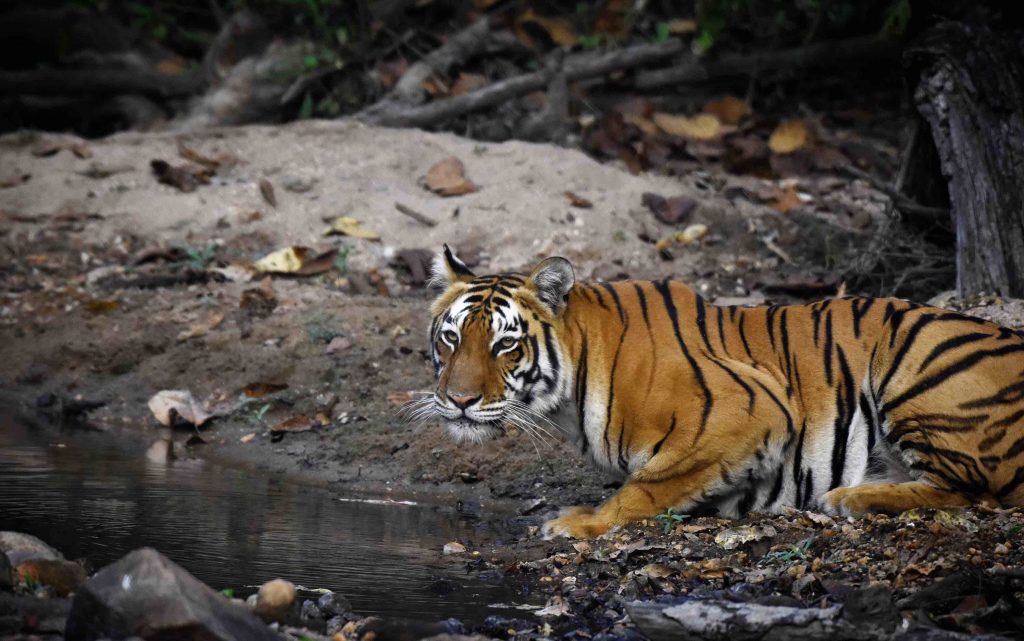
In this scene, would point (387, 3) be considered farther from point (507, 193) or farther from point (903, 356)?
point (903, 356)

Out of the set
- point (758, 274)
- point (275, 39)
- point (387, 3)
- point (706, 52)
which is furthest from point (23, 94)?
point (758, 274)

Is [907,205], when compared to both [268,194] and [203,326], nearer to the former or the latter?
[203,326]

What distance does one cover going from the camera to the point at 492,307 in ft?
18.0

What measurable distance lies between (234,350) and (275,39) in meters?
4.59

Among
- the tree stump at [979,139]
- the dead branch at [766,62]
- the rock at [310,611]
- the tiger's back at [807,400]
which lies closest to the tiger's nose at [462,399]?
the tiger's back at [807,400]

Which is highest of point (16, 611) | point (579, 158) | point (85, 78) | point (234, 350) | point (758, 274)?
point (85, 78)

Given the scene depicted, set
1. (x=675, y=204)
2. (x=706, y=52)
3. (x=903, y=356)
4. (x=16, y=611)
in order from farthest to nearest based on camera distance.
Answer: (x=706, y=52) < (x=675, y=204) < (x=903, y=356) < (x=16, y=611)

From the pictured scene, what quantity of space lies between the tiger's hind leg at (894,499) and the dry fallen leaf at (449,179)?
16.7ft

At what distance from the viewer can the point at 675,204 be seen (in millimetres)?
9586

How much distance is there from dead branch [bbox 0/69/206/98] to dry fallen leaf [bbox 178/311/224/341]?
4142 mm

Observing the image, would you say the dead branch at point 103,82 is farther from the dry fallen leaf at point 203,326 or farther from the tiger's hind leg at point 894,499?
the tiger's hind leg at point 894,499

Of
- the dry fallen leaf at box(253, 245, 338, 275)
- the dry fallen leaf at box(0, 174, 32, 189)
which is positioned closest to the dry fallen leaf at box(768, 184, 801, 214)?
the dry fallen leaf at box(253, 245, 338, 275)

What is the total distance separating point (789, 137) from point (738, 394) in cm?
589

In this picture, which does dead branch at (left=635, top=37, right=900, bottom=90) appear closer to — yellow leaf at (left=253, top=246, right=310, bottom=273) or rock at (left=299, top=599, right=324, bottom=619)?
yellow leaf at (left=253, top=246, right=310, bottom=273)
